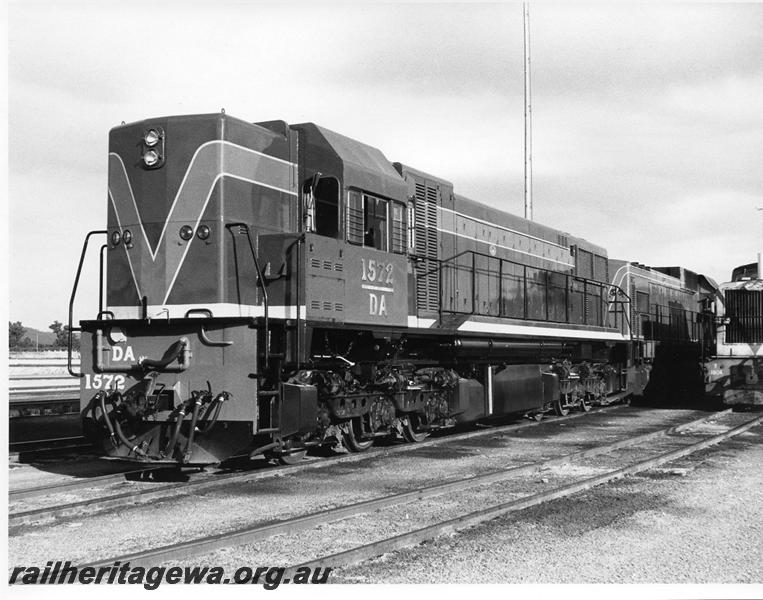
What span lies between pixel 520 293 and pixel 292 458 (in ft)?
20.1

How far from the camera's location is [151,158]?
8273 millimetres

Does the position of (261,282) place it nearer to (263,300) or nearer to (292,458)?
(263,300)

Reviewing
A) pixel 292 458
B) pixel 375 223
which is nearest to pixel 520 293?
pixel 375 223

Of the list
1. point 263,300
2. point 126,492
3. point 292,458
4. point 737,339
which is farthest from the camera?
point 737,339

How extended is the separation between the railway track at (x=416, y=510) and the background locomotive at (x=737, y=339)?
7122 mm

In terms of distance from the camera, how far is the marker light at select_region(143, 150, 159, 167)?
8.26 metres

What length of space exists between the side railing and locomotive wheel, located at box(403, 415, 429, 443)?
149cm

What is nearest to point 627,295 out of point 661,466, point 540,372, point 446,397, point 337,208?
point 540,372

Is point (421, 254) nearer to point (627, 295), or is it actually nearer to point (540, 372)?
point (540, 372)

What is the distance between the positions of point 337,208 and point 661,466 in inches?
183

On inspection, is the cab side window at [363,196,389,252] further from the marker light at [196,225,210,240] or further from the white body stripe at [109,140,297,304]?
the marker light at [196,225,210,240]

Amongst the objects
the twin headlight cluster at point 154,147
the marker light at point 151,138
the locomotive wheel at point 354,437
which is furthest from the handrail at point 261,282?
the locomotive wheel at point 354,437

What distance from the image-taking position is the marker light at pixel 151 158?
8.26m

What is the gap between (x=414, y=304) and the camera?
10555 mm
